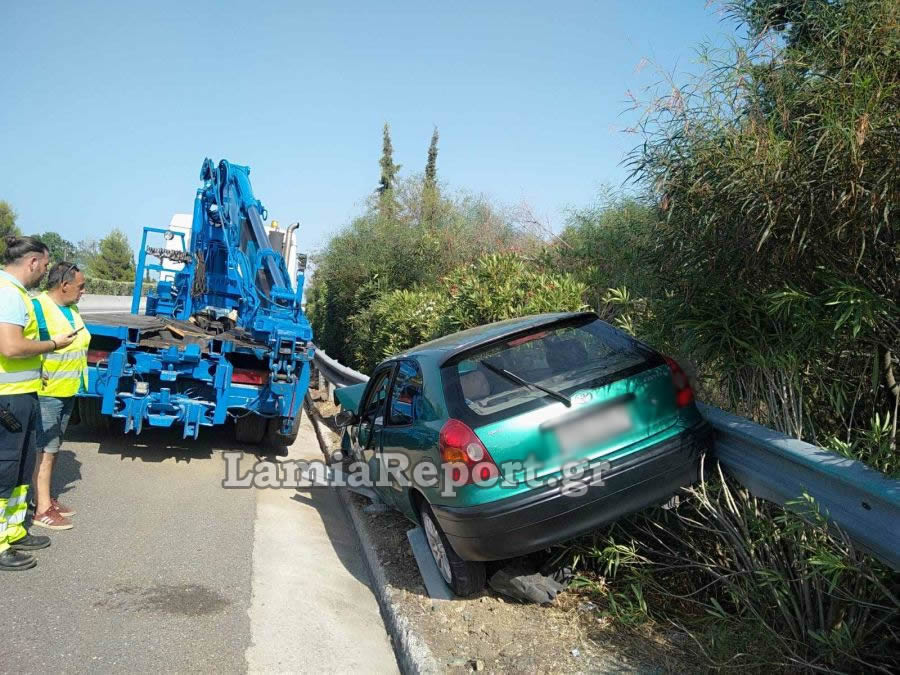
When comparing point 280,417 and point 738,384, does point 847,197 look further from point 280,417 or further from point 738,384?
point 280,417

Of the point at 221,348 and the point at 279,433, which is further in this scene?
the point at 279,433

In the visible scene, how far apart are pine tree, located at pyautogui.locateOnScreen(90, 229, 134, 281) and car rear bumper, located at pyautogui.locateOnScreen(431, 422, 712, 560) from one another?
79743 mm

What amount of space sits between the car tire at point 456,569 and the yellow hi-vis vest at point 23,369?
2.85 meters

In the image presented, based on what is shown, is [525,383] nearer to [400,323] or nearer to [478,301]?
[478,301]

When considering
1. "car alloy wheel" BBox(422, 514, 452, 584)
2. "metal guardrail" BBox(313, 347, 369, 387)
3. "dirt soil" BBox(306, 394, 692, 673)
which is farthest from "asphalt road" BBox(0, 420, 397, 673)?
"metal guardrail" BBox(313, 347, 369, 387)

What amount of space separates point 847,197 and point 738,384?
1.33 meters

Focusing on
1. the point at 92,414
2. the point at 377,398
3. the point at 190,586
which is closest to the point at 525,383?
the point at 377,398

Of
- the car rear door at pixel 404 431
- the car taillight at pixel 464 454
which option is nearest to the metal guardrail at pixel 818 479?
the car taillight at pixel 464 454

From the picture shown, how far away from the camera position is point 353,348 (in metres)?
15.5

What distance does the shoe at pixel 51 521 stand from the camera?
522cm

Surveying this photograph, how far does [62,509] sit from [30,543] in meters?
0.85

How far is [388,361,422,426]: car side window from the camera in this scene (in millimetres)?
4516

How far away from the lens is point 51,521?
17.2ft

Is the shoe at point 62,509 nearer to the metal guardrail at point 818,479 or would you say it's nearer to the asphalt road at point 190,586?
the asphalt road at point 190,586
